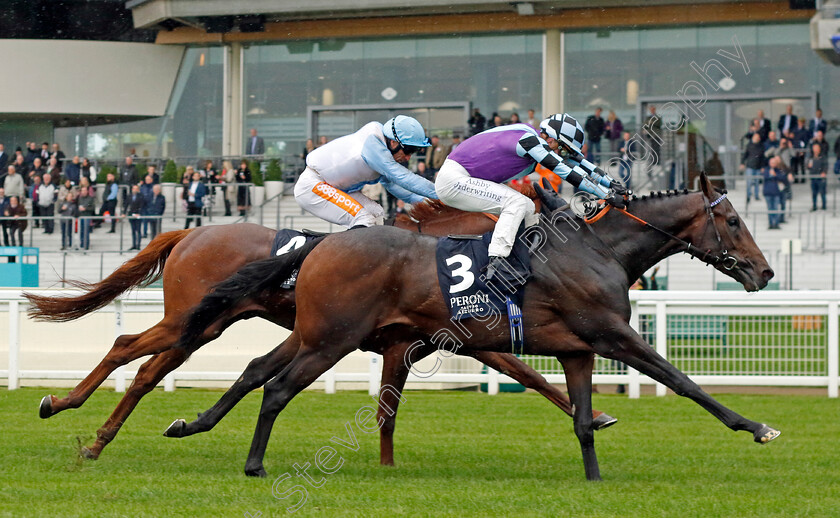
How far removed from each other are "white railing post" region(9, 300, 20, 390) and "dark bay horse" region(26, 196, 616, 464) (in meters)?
3.09

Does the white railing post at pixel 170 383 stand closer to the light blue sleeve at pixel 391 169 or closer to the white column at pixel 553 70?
the light blue sleeve at pixel 391 169

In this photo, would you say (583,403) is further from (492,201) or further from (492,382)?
(492,382)

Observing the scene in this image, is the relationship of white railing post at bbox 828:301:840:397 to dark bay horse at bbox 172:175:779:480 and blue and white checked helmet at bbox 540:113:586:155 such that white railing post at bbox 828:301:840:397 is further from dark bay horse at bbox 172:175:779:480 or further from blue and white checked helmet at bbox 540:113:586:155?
blue and white checked helmet at bbox 540:113:586:155

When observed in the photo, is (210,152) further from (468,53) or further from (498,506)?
(498,506)

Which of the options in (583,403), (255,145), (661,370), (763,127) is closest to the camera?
(661,370)

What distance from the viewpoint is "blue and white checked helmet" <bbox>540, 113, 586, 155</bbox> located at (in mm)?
5527

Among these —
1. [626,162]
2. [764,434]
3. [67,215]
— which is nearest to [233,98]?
[67,215]

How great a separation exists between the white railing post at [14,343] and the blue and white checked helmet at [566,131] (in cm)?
548

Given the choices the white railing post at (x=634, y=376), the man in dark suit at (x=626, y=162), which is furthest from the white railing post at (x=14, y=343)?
the man in dark suit at (x=626, y=162)

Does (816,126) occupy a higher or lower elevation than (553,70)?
lower

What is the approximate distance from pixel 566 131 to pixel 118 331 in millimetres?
4989

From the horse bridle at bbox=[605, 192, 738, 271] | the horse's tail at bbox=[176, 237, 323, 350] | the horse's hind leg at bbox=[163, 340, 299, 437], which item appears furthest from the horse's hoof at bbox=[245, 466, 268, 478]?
the horse bridle at bbox=[605, 192, 738, 271]

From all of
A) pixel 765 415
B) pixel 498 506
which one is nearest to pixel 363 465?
pixel 498 506

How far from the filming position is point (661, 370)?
5090 millimetres
